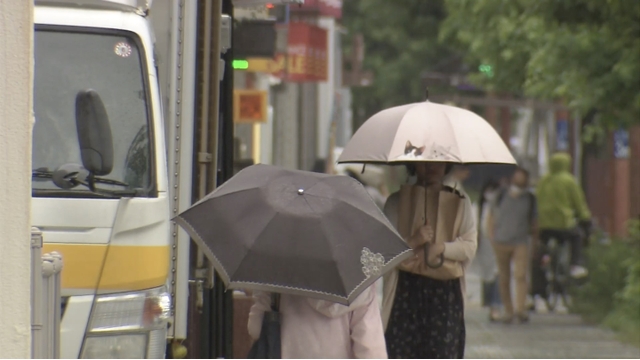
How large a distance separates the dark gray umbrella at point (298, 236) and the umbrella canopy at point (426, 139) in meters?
1.52

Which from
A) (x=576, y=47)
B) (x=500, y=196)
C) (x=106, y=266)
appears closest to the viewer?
(x=106, y=266)

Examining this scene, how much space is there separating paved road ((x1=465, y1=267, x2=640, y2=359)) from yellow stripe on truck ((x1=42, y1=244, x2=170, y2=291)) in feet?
18.8

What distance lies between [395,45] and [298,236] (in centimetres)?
3185

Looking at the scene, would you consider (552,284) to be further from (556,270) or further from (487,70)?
(487,70)

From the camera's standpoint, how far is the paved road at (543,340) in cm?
1115

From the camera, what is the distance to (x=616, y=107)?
1204 cm

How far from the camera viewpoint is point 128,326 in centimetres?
565

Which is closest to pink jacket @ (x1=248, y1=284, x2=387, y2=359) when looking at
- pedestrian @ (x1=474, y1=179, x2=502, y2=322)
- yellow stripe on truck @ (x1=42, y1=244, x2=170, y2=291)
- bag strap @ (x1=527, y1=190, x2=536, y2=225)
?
yellow stripe on truck @ (x1=42, y1=244, x2=170, y2=291)

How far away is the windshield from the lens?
570cm

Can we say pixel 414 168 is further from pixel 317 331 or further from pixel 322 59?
pixel 322 59

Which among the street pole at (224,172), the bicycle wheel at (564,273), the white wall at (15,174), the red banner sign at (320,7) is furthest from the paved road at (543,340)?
the white wall at (15,174)

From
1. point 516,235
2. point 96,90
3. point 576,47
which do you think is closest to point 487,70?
point 516,235

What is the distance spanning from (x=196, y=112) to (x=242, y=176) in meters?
1.40

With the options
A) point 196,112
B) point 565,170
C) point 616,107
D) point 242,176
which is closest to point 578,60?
point 616,107
